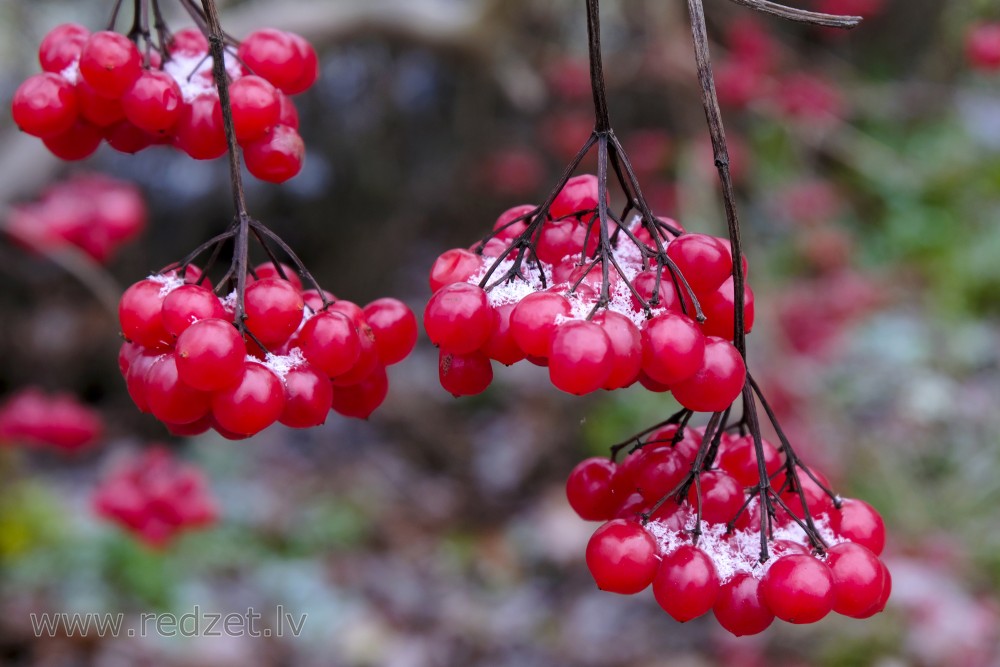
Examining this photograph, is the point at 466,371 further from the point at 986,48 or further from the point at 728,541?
the point at 986,48

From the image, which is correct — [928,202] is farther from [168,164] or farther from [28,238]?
[28,238]

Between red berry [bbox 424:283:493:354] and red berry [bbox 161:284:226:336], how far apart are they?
0.20m

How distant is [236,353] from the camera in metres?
0.77

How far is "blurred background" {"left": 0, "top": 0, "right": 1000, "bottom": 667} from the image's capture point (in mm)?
3596

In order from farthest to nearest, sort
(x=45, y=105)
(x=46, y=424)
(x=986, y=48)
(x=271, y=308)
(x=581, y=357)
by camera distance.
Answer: (x=986, y=48)
(x=46, y=424)
(x=45, y=105)
(x=271, y=308)
(x=581, y=357)

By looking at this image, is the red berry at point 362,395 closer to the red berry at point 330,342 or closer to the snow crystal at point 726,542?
the red berry at point 330,342

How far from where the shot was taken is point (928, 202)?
6660 millimetres

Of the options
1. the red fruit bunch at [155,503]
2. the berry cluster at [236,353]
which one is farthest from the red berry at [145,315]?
the red fruit bunch at [155,503]

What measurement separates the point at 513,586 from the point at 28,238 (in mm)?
2735

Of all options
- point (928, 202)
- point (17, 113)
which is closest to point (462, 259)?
point (17, 113)

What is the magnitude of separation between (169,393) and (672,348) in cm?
44

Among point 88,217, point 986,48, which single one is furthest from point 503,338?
point 986,48

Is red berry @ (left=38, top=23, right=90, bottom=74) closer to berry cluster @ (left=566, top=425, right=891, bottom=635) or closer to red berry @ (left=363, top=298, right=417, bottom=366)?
red berry @ (left=363, top=298, right=417, bottom=366)

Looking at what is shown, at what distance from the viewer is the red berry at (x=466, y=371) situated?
82cm
